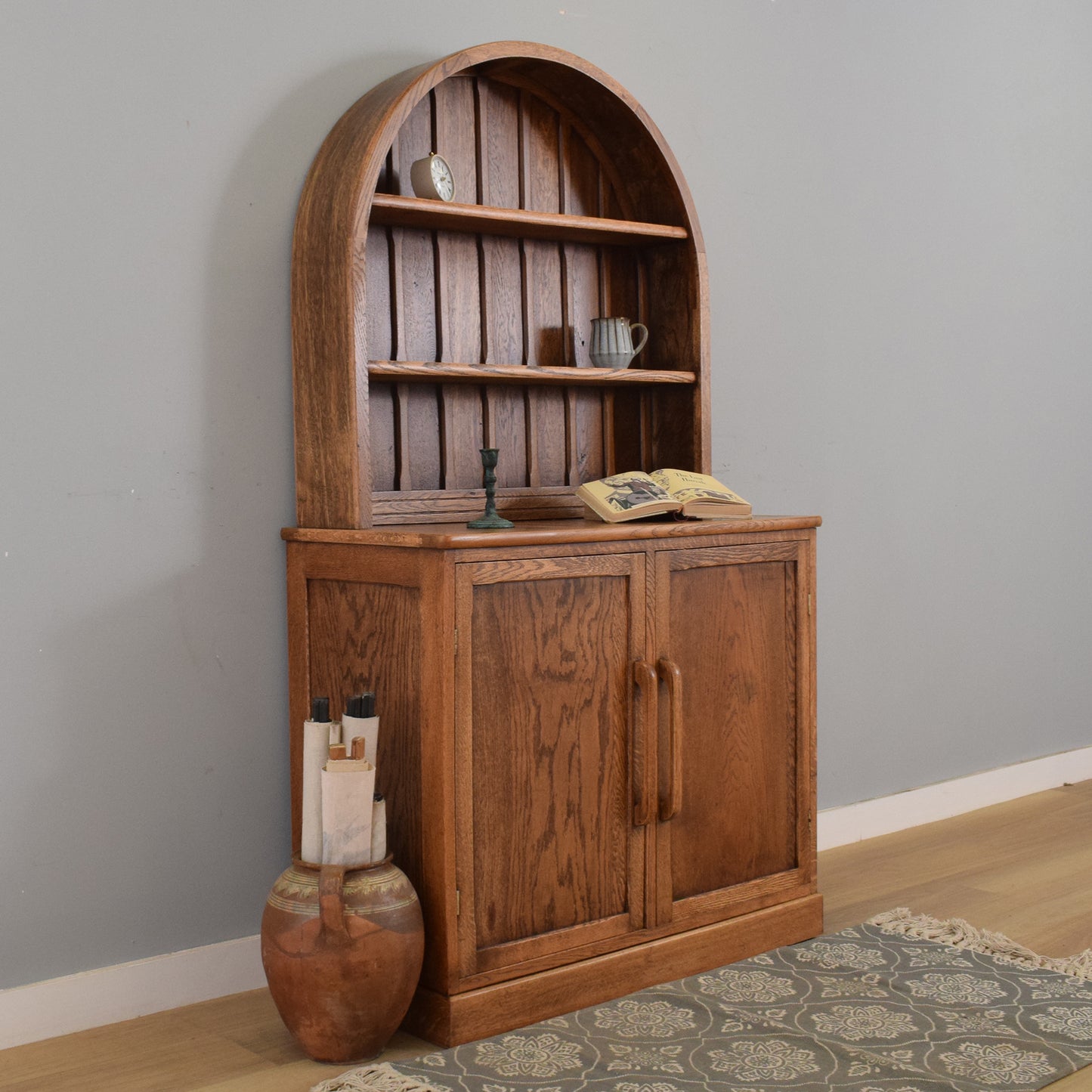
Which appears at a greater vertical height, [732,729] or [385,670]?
[385,670]

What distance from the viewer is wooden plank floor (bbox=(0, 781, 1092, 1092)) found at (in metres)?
2.28

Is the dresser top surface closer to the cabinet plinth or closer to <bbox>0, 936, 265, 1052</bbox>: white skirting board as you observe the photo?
the cabinet plinth

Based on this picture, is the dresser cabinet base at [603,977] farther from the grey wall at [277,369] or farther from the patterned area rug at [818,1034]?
the grey wall at [277,369]

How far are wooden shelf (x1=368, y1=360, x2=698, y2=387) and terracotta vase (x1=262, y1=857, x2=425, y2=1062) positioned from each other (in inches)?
40.0

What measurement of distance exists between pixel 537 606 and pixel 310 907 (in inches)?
28.2

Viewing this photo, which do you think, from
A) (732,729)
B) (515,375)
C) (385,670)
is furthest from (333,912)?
(515,375)

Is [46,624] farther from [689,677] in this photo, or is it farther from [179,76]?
[689,677]

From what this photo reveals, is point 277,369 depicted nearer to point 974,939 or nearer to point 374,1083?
point 374,1083

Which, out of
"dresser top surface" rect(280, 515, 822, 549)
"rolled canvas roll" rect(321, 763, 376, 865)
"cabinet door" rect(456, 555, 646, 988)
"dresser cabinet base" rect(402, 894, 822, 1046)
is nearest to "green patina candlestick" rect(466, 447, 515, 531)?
"dresser top surface" rect(280, 515, 822, 549)


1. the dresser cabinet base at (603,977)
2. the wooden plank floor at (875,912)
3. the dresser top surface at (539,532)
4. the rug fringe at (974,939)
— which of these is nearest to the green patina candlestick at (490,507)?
the dresser top surface at (539,532)

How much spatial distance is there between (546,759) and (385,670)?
1.21 feet

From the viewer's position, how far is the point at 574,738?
8.50ft

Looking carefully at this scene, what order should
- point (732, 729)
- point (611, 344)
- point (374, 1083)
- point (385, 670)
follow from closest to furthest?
point (374, 1083)
point (385, 670)
point (732, 729)
point (611, 344)

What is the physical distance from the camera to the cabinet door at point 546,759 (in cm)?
243
